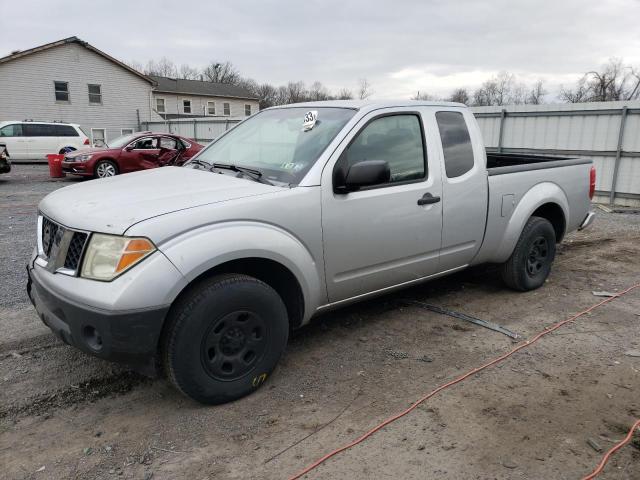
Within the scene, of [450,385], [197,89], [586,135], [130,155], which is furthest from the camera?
[197,89]

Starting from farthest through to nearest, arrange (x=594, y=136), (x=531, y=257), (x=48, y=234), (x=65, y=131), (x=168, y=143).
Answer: (x=65, y=131)
(x=168, y=143)
(x=594, y=136)
(x=531, y=257)
(x=48, y=234)

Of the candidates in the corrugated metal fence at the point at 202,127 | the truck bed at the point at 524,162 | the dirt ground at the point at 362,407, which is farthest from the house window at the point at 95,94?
the truck bed at the point at 524,162

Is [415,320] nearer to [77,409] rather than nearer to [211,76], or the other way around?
[77,409]


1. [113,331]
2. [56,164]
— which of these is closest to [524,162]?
[113,331]

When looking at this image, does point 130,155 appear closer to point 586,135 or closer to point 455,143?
point 586,135

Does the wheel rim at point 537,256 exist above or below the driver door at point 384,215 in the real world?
below

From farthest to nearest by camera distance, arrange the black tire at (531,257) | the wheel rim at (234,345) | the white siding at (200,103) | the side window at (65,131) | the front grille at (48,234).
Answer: the white siding at (200,103), the side window at (65,131), the black tire at (531,257), the front grille at (48,234), the wheel rim at (234,345)

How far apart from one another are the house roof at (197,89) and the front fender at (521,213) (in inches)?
1657

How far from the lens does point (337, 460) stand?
2588mm

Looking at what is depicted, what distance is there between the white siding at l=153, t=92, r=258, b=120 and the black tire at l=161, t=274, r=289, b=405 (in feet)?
133

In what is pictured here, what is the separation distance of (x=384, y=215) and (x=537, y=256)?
237cm

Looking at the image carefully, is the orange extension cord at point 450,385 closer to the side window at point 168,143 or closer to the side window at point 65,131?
the side window at point 168,143

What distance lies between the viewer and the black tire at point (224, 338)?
9.12ft

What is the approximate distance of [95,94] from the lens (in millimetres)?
29375
